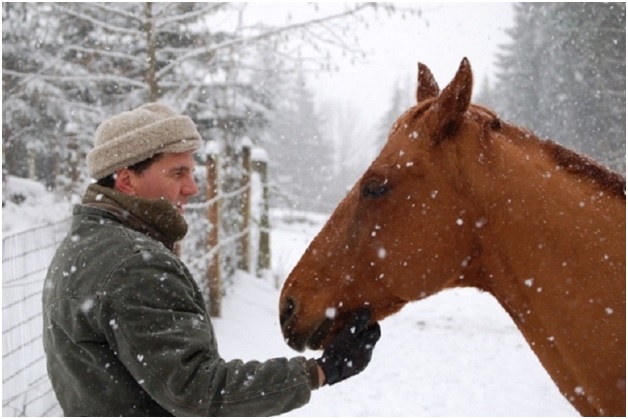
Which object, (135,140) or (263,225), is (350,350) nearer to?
(135,140)

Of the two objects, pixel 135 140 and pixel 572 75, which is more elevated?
pixel 135 140

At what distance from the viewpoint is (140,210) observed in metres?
2.01

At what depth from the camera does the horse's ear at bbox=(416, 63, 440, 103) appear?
2.45 m

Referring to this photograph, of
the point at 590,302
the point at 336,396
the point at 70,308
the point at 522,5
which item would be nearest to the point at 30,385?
the point at 336,396

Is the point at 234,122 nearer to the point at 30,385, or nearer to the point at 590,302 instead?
the point at 30,385

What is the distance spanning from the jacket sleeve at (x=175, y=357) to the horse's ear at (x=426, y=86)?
4.16 ft

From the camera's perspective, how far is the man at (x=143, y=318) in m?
1.70

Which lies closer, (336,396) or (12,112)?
(336,396)

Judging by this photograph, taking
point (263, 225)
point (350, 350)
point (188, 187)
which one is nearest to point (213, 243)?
point (263, 225)

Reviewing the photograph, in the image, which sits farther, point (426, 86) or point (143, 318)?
point (426, 86)

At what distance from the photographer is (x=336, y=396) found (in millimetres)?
5484

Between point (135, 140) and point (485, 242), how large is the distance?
126cm

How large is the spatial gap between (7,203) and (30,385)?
10099 mm

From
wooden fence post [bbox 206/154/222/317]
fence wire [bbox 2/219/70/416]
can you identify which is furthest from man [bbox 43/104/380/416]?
wooden fence post [bbox 206/154/222/317]
